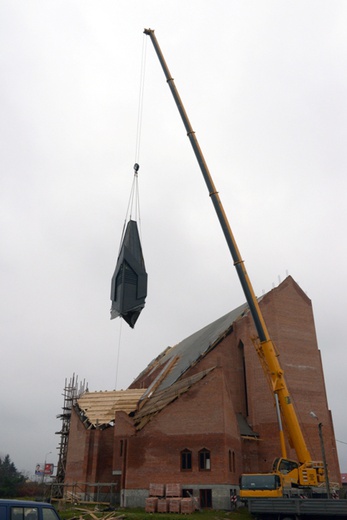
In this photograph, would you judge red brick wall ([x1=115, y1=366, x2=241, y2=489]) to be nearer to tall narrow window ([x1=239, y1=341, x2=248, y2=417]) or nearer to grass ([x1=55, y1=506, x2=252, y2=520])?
grass ([x1=55, y1=506, x2=252, y2=520])

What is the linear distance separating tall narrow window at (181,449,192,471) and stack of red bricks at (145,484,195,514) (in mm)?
1256

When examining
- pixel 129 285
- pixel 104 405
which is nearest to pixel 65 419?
pixel 104 405

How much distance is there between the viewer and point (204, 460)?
101ft

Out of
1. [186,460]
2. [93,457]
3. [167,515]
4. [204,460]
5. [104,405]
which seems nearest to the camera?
[167,515]

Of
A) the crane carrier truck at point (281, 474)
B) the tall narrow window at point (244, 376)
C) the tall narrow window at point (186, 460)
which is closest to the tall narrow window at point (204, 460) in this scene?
the tall narrow window at point (186, 460)

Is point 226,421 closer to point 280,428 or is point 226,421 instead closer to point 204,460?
point 204,460

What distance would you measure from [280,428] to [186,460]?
28.0ft

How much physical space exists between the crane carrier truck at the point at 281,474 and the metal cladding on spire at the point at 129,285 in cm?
996

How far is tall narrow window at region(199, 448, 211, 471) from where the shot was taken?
30.4 meters

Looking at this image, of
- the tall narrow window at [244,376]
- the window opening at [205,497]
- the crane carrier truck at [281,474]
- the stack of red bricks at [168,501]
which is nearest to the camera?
the crane carrier truck at [281,474]

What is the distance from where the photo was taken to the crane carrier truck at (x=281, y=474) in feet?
70.4

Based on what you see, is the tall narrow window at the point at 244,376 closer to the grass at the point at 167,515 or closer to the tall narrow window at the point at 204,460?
the tall narrow window at the point at 204,460

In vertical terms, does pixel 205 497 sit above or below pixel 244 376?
below

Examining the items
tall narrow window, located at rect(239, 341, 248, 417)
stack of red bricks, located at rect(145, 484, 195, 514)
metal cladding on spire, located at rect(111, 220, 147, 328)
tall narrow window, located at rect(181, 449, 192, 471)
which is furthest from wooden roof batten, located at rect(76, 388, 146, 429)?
metal cladding on spire, located at rect(111, 220, 147, 328)
